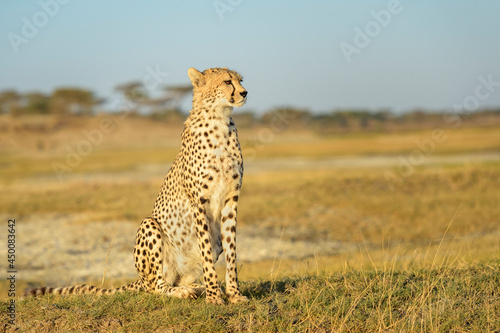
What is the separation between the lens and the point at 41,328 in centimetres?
479

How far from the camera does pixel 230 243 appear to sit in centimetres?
516

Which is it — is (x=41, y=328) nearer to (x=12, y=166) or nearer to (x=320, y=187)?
(x=320, y=187)

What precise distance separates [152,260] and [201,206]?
71 centimetres

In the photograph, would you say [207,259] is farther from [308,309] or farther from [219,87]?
[219,87]

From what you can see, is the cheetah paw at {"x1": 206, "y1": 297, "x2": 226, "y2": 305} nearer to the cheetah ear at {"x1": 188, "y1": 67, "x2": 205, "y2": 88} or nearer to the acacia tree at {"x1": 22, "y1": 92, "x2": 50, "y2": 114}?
the cheetah ear at {"x1": 188, "y1": 67, "x2": 205, "y2": 88}

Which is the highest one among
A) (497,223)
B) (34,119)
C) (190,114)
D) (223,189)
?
(34,119)

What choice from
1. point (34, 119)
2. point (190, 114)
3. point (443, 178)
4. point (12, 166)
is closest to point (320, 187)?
point (443, 178)

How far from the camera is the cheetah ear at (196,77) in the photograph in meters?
5.33

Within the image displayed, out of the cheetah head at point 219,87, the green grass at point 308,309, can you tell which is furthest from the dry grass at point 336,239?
the cheetah head at point 219,87

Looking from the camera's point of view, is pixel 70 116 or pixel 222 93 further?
pixel 70 116

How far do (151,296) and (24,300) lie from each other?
4.01 ft

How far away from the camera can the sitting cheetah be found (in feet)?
16.9

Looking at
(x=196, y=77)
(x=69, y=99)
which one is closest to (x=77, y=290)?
(x=196, y=77)

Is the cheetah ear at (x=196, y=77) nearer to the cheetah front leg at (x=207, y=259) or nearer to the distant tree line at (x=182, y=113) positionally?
the cheetah front leg at (x=207, y=259)
